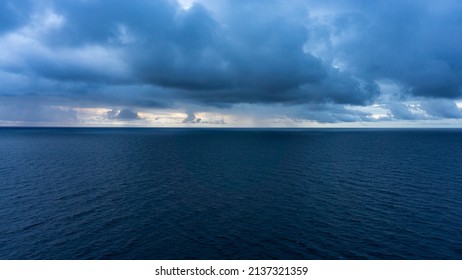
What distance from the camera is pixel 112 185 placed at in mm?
69062

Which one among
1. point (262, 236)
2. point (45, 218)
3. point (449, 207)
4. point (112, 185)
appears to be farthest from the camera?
point (112, 185)

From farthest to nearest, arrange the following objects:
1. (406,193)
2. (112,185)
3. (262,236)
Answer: (112,185) < (406,193) < (262,236)

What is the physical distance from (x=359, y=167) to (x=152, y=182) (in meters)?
72.6

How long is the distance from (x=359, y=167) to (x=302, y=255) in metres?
71.0

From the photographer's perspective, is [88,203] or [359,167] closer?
[88,203]

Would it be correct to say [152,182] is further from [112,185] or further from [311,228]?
[311,228]

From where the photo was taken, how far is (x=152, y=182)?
7288cm

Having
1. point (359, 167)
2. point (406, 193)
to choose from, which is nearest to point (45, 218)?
point (406, 193)

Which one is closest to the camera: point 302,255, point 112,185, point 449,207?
point 302,255

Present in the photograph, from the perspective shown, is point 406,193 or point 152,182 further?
point 152,182

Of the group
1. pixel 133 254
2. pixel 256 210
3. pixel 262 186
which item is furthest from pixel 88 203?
pixel 262 186

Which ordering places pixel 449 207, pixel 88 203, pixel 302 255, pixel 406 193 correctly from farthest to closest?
pixel 406 193
pixel 88 203
pixel 449 207
pixel 302 255

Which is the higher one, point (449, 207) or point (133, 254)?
point (449, 207)

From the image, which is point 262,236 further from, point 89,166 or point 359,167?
point 89,166
